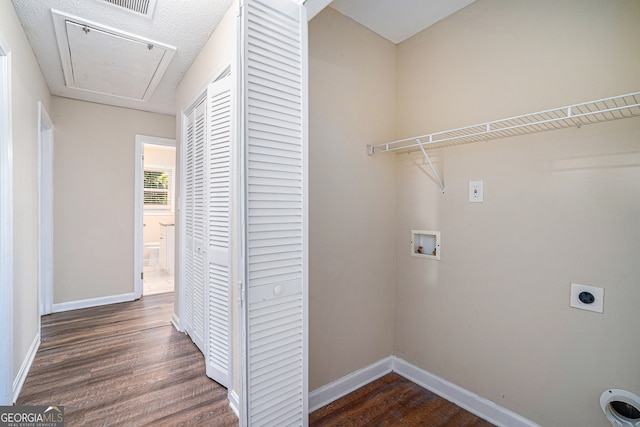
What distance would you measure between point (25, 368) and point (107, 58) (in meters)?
2.43

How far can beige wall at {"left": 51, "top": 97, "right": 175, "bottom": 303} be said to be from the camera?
3.34 meters

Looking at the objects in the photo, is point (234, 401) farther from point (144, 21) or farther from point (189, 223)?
point (144, 21)

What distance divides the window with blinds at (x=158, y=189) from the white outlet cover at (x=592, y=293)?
6630 mm

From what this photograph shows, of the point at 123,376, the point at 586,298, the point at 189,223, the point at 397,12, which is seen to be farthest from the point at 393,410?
the point at 397,12

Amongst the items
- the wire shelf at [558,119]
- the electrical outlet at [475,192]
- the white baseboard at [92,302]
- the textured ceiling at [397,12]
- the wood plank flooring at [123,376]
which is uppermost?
the textured ceiling at [397,12]

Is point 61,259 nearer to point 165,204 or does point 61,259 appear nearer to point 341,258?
point 165,204

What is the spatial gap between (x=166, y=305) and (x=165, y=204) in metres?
3.38

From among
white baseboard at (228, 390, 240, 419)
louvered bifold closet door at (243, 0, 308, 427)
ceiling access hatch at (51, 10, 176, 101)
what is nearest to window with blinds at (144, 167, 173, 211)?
ceiling access hatch at (51, 10, 176, 101)

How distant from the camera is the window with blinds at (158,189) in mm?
6109

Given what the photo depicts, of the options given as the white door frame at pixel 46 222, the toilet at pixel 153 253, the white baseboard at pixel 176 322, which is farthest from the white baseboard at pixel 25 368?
the toilet at pixel 153 253

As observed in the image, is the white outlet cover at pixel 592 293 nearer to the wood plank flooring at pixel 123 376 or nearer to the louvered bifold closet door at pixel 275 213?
the louvered bifold closet door at pixel 275 213

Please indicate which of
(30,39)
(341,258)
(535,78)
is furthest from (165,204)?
(535,78)

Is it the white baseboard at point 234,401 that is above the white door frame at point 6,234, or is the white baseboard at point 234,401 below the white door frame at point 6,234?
below

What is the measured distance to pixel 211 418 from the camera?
1.70 metres
